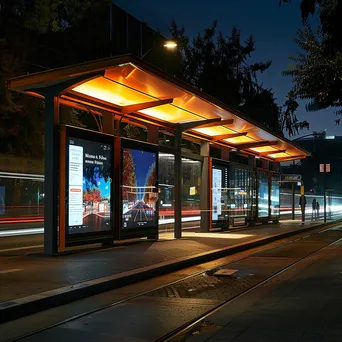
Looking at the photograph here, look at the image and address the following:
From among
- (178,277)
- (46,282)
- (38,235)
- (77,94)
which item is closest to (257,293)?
(178,277)

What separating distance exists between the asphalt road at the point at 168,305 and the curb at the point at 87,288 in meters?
0.20

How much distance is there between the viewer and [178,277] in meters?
11.3

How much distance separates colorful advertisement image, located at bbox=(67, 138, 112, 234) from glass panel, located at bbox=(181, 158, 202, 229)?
6942 mm

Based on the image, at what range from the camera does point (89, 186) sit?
1401 cm

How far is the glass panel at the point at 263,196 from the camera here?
1122 inches

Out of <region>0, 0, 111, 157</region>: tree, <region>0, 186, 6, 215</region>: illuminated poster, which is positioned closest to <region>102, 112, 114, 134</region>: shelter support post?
<region>0, 0, 111, 157</region>: tree

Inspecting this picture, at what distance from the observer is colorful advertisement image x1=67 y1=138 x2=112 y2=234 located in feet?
44.0

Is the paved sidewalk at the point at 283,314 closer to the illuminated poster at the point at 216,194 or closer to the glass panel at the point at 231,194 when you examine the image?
the illuminated poster at the point at 216,194

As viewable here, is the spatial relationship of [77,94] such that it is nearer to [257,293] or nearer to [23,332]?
[257,293]

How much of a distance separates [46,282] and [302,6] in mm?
6016

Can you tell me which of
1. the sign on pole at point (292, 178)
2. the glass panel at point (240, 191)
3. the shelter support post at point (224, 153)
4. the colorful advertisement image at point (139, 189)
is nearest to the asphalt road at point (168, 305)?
the colorful advertisement image at point (139, 189)

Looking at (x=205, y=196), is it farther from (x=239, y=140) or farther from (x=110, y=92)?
(x=110, y=92)

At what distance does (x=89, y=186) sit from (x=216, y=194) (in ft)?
31.2

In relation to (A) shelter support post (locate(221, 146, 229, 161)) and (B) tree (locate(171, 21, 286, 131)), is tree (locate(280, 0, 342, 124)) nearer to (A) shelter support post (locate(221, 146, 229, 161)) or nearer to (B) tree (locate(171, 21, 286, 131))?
(A) shelter support post (locate(221, 146, 229, 161))
